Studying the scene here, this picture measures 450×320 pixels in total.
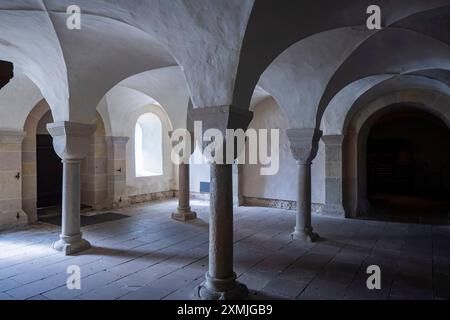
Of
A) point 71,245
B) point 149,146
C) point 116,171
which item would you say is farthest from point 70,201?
point 149,146

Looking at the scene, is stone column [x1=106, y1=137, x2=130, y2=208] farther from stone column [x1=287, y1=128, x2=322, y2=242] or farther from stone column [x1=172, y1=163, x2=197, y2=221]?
stone column [x1=287, y1=128, x2=322, y2=242]

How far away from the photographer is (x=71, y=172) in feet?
16.1

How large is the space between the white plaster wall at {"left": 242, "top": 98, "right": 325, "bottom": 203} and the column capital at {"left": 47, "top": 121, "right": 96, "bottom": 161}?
540cm

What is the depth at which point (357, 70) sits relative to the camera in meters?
5.28

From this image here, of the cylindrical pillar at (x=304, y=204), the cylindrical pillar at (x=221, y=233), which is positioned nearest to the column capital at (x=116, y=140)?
the cylindrical pillar at (x=304, y=204)

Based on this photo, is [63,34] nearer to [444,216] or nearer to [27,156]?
[27,156]

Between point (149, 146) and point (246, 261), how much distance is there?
7.32 meters

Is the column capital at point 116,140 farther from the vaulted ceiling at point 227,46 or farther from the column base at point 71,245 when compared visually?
the column base at point 71,245

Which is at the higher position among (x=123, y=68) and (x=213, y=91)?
(x=123, y=68)

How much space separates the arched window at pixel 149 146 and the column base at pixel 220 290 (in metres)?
7.76

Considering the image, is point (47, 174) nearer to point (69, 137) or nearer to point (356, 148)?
point (69, 137)

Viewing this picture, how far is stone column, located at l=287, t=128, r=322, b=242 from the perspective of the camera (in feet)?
17.6
